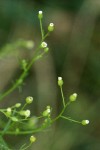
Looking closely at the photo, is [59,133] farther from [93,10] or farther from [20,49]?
[93,10]

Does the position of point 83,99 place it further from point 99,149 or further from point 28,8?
point 28,8

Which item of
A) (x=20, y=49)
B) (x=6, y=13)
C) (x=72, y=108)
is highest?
(x=6, y=13)

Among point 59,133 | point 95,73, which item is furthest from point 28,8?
point 59,133

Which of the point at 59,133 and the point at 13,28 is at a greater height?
the point at 13,28

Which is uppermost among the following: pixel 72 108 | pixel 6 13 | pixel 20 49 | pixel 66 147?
pixel 6 13

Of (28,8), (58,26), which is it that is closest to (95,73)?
(58,26)

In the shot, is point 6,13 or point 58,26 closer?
point 6,13
